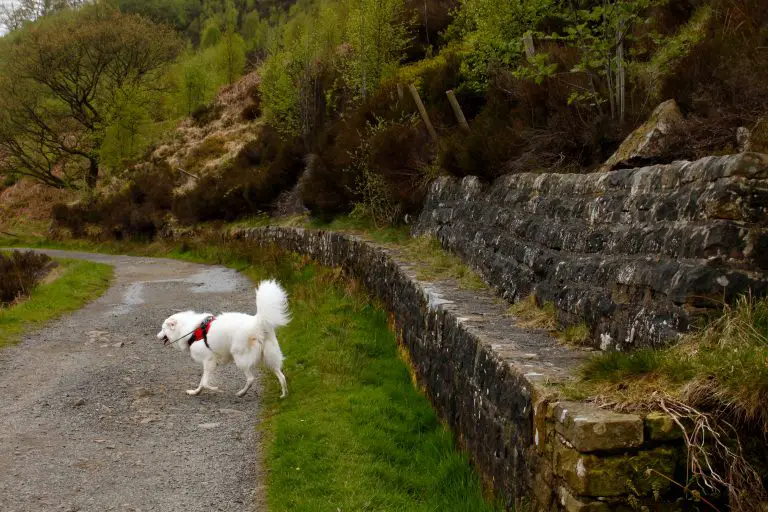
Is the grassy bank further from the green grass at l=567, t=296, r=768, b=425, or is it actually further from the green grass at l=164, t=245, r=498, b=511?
the green grass at l=567, t=296, r=768, b=425

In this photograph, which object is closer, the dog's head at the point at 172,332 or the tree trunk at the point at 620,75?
the tree trunk at the point at 620,75

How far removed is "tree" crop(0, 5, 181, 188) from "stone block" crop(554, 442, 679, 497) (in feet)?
127

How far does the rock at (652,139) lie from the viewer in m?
6.87

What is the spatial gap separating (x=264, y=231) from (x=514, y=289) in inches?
611

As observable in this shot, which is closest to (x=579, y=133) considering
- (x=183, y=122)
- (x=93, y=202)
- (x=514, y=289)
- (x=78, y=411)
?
(x=514, y=289)

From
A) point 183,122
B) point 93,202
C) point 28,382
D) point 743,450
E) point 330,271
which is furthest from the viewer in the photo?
point 183,122

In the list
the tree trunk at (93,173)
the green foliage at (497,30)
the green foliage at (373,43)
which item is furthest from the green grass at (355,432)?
the tree trunk at (93,173)

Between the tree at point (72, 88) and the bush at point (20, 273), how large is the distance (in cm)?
1572

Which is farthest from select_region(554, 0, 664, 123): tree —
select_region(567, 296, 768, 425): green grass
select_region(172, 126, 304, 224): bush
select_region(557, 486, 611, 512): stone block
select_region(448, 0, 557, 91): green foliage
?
select_region(172, 126, 304, 224): bush

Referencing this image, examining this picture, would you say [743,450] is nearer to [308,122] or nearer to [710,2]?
[710,2]

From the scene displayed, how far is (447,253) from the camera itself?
34.1 ft

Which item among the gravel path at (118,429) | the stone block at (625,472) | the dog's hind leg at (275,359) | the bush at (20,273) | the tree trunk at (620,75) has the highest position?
the tree trunk at (620,75)

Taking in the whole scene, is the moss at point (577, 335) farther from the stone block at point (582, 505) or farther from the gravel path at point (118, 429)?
the gravel path at point (118, 429)

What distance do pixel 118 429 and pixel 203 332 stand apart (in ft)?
5.09
